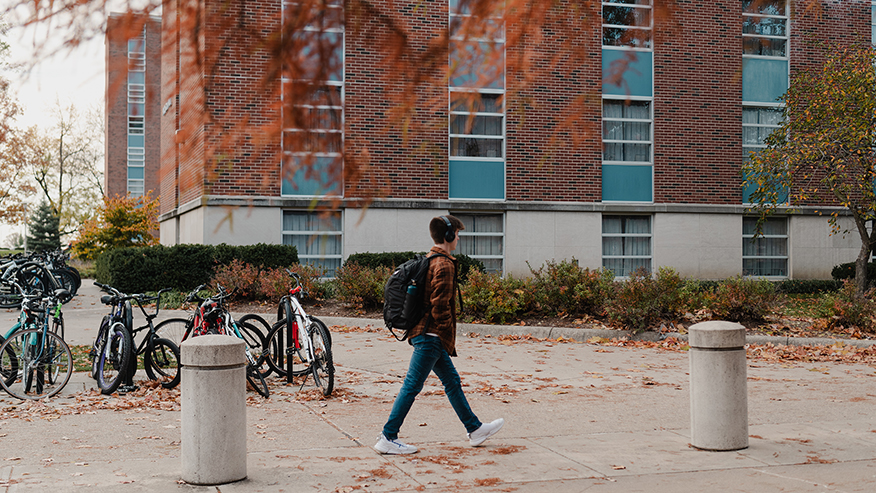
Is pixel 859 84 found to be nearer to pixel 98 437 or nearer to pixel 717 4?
pixel 717 4

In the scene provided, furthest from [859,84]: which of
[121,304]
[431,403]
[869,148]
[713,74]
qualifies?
[121,304]

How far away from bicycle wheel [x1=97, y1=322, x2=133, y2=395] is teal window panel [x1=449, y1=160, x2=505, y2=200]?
13646 mm

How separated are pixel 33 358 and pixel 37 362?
0.27 ft

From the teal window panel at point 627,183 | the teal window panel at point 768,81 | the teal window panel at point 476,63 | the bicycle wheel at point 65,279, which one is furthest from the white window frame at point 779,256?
the teal window panel at point 476,63

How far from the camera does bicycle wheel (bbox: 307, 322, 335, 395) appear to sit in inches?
316

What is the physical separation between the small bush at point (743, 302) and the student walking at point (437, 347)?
27.7 feet

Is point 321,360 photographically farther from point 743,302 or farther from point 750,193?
point 750,193

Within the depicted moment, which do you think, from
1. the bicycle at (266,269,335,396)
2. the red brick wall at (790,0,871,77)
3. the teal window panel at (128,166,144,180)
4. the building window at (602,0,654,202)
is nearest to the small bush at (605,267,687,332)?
the bicycle at (266,269,335,396)

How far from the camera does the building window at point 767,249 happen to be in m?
Answer: 23.1

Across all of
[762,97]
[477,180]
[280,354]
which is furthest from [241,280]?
[762,97]

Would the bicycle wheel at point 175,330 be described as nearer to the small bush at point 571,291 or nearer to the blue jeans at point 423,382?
the blue jeans at point 423,382

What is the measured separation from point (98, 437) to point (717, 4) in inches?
226

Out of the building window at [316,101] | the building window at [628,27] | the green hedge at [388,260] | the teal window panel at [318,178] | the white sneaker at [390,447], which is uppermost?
the building window at [628,27]

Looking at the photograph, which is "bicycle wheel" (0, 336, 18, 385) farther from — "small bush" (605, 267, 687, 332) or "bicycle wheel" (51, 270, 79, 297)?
"bicycle wheel" (51, 270, 79, 297)
